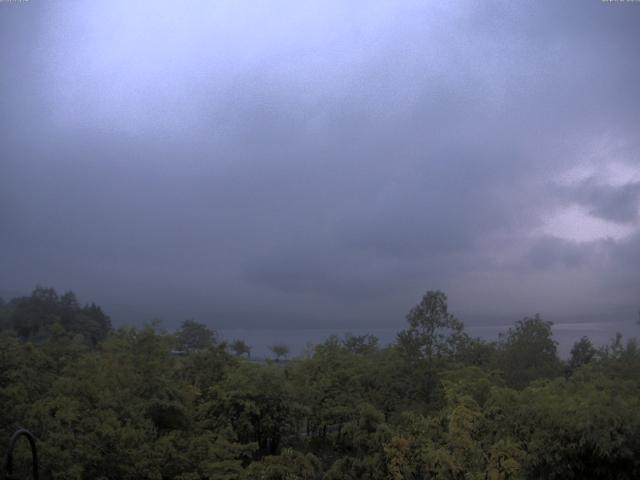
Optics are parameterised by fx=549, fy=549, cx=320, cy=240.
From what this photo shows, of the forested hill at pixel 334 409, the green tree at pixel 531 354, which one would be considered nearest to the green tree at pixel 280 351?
the forested hill at pixel 334 409

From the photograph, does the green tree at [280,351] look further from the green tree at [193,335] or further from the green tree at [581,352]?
the green tree at [581,352]

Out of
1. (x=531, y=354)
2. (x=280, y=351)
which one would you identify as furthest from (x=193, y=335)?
(x=531, y=354)

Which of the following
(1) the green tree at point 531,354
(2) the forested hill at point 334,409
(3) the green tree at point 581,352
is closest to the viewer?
(2) the forested hill at point 334,409

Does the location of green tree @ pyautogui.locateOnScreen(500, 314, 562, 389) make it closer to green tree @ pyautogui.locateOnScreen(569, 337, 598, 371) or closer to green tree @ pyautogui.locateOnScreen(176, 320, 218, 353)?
green tree @ pyautogui.locateOnScreen(569, 337, 598, 371)

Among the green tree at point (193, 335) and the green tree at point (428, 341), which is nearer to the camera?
the green tree at point (428, 341)

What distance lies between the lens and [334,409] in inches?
815

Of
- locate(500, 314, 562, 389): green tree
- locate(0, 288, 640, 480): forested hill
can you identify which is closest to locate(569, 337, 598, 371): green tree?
locate(0, 288, 640, 480): forested hill

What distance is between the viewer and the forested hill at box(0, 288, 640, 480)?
37.8 feet

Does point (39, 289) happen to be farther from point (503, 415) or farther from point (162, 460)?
point (503, 415)

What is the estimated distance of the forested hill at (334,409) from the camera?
37.8ft

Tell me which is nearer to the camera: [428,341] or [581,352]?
[428,341]

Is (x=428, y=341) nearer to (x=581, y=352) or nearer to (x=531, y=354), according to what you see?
(x=531, y=354)

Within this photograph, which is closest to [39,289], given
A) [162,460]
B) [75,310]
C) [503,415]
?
[75,310]

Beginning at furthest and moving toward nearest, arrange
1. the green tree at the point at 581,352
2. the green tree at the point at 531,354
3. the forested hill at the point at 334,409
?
the green tree at the point at 581,352 < the green tree at the point at 531,354 < the forested hill at the point at 334,409
